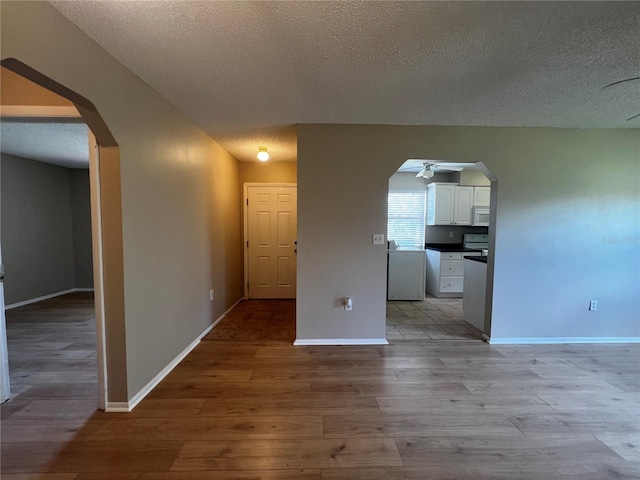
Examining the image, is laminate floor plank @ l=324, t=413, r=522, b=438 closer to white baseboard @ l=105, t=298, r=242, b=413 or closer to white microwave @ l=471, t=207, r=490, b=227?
white baseboard @ l=105, t=298, r=242, b=413

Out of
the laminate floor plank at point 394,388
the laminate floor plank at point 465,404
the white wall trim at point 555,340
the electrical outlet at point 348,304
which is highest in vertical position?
the electrical outlet at point 348,304

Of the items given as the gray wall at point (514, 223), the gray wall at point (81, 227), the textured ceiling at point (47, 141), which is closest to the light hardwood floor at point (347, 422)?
the gray wall at point (514, 223)

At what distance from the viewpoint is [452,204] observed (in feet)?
16.7

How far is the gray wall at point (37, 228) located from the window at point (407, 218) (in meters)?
6.17

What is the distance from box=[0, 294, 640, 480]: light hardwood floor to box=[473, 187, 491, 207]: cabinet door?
310 centimetres

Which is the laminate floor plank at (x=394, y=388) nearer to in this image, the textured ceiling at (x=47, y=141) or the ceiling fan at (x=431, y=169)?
the ceiling fan at (x=431, y=169)

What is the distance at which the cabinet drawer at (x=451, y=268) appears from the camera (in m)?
4.86

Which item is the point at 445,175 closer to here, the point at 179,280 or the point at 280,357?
the point at 280,357

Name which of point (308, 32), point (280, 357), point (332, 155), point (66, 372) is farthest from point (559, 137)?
point (66, 372)

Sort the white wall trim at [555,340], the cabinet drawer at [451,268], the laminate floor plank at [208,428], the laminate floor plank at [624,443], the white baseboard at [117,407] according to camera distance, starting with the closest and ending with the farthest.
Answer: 1. the laminate floor plank at [624,443]
2. the laminate floor plank at [208,428]
3. the white baseboard at [117,407]
4. the white wall trim at [555,340]
5. the cabinet drawer at [451,268]

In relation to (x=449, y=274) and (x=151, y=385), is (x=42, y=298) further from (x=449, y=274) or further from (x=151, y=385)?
(x=449, y=274)

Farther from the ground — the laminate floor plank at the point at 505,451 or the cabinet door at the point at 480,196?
the cabinet door at the point at 480,196

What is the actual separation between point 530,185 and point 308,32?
9.35ft

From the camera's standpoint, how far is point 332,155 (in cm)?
A: 276
